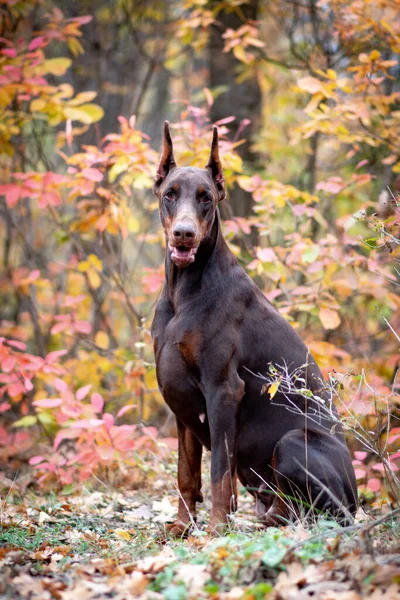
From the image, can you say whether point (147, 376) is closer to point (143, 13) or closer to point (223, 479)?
point (223, 479)

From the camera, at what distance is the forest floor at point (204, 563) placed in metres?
2.52

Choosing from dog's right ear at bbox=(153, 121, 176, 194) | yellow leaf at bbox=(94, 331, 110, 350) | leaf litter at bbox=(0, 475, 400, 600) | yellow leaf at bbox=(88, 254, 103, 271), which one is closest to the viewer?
leaf litter at bbox=(0, 475, 400, 600)

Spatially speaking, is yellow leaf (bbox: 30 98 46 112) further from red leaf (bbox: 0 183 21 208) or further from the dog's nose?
the dog's nose

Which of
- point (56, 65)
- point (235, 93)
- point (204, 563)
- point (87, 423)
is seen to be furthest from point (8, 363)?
point (235, 93)

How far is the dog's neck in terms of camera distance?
13.2 ft

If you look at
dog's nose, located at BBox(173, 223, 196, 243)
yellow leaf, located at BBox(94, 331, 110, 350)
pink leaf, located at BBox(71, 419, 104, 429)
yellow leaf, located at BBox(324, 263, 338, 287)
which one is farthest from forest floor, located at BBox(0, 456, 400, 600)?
yellow leaf, located at BBox(94, 331, 110, 350)

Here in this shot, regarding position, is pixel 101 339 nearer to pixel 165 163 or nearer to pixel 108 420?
pixel 108 420

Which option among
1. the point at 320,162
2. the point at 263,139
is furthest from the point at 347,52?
the point at 320,162

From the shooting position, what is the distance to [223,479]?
3779 mm

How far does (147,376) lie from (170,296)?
278 cm

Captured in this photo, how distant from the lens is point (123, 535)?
3.97 m

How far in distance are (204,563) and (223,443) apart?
1026 millimetres

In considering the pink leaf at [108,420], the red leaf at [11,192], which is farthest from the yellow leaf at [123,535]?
the red leaf at [11,192]

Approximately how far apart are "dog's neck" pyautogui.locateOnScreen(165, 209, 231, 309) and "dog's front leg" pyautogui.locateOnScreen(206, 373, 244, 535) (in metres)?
0.61
